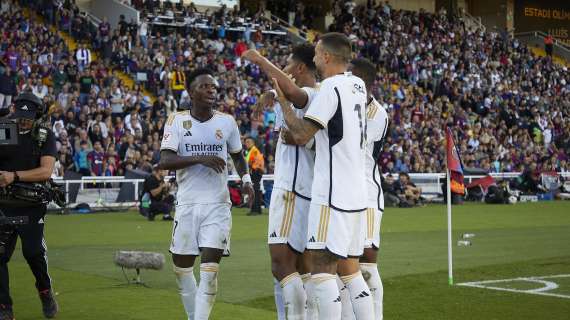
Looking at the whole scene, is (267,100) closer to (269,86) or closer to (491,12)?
(269,86)

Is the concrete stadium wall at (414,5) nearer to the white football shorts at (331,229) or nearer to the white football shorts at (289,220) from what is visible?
the white football shorts at (289,220)

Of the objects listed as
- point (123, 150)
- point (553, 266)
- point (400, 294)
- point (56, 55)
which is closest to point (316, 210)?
point (400, 294)

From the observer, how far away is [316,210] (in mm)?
6828

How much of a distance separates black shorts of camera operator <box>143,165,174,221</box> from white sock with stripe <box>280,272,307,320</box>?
15.2 m

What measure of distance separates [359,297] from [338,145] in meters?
1.28

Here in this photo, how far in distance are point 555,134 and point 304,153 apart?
3833 centimetres

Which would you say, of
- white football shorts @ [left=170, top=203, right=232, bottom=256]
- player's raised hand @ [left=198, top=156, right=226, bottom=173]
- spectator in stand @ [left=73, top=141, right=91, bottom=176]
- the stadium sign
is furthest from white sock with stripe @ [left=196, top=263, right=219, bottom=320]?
the stadium sign

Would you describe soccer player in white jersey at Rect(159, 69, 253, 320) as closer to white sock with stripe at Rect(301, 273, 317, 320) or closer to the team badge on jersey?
the team badge on jersey

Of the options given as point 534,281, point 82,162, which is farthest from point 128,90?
point 534,281

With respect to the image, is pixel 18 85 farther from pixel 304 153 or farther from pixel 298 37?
pixel 304 153

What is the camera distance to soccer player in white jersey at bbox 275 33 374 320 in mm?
6770

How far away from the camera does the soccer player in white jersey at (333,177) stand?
22.2ft

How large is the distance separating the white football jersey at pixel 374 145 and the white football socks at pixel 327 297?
1.67 meters

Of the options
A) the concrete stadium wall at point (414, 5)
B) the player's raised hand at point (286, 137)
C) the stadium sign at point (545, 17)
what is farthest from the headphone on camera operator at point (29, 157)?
the stadium sign at point (545, 17)
